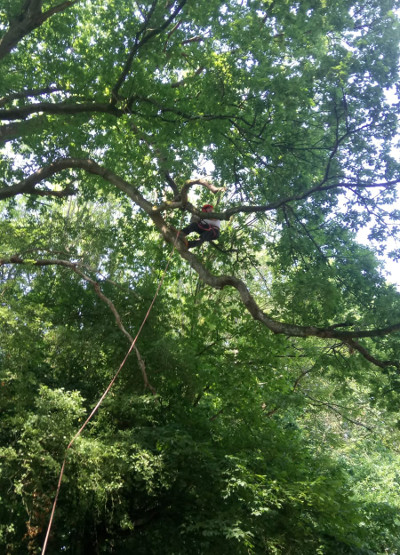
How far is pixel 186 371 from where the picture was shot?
271 inches

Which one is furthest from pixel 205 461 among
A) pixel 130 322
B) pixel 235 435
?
pixel 130 322

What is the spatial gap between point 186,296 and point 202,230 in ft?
7.82

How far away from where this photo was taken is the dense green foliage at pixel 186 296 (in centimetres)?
536

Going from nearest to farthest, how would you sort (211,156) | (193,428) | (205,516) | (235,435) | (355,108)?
(205,516) < (355,108) < (193,428) < (235,435) < (211,156)

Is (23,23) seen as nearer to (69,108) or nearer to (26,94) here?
(69,108)

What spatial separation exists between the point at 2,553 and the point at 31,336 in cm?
255

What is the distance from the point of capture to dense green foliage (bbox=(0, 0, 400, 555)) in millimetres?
5355

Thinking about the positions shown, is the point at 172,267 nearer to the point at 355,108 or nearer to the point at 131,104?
the point at 131,104

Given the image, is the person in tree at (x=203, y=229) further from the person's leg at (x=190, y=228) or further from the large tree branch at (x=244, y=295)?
the large tree branch at (x=244, y=295)

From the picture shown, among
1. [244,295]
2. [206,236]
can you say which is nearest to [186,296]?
[206,236]

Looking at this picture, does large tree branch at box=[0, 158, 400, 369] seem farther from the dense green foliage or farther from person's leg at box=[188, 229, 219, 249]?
person's leg at box=[188, 229, 219, 249]

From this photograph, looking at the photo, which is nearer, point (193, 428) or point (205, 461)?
point (205, 461)

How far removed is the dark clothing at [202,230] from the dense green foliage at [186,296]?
371mm

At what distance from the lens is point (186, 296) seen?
29.4ft
